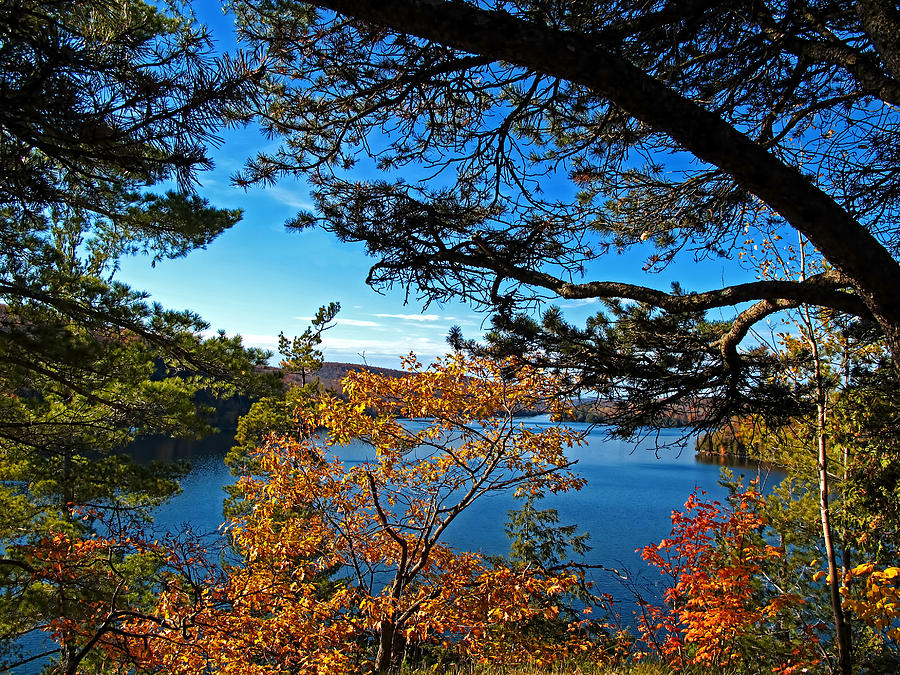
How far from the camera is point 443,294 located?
282 cm

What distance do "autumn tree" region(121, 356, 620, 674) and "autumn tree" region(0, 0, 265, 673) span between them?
4.28 ft

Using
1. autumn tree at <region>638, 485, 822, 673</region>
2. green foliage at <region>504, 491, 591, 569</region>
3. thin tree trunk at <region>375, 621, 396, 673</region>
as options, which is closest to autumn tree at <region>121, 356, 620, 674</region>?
thin tree trunk at <region>375, 621, 396, 673</region>

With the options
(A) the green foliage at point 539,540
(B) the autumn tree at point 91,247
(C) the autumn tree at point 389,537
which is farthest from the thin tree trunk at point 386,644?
(A) the green foliage at point 539,540

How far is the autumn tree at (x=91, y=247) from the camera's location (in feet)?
7.63

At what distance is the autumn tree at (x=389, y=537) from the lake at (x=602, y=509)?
71 cm

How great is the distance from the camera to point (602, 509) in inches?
826

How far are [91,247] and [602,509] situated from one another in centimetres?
2119

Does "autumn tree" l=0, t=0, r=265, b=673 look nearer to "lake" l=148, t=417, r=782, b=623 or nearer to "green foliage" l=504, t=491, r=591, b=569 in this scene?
"lake" l=148, t=417, r=782, b=623

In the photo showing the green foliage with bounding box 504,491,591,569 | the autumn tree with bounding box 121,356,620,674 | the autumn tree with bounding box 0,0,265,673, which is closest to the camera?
the autumn tree with bounding box 0,0,265,673

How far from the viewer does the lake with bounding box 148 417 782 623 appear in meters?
14.7

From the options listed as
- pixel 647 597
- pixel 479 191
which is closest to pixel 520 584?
pixel 479 191

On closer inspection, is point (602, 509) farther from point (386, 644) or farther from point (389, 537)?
point (386, 644)

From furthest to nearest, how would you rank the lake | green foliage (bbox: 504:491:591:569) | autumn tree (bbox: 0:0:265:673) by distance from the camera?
1. the lake
2. green foliage (bbox: 504:491:591:569)
3. autumn tree (bbox: 0:0:265:673)

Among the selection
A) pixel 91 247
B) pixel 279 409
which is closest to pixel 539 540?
pixel 279 409
